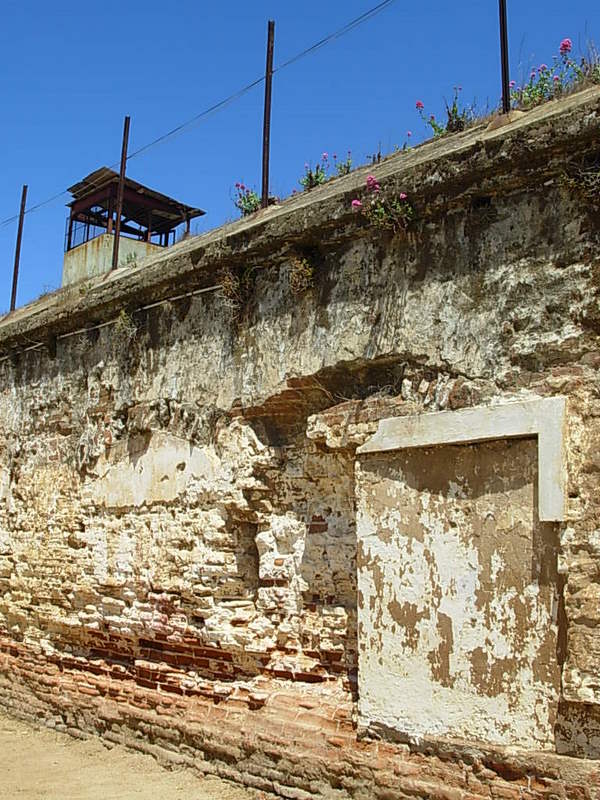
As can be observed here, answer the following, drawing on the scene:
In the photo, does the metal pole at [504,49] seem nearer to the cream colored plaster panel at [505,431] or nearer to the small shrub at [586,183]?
the small shrub at [586,183]

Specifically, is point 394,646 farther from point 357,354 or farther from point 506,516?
point 357,354

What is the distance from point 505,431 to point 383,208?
1496 millimetres

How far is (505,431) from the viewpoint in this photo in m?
4.06

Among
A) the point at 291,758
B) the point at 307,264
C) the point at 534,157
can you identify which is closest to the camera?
the point at 534,157

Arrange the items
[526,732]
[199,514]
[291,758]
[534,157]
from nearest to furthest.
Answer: [526,732] < [534,157] < [291,758] < [199,514]

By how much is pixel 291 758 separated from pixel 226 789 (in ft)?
1.84

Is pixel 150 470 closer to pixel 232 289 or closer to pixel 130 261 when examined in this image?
pixel 232 289

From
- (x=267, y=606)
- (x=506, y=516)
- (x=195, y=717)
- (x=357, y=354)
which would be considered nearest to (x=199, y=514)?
(x=267, y=606)

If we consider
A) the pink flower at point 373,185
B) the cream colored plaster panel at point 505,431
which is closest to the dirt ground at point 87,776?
the cream colored plaster panel at point 505,431

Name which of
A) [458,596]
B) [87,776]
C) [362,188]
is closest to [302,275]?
[362,188]

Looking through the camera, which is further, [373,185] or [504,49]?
[504,49]

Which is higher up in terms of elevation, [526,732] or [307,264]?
[307,264]

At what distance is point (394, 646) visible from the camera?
14.4 ft

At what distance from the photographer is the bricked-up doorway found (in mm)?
3857
